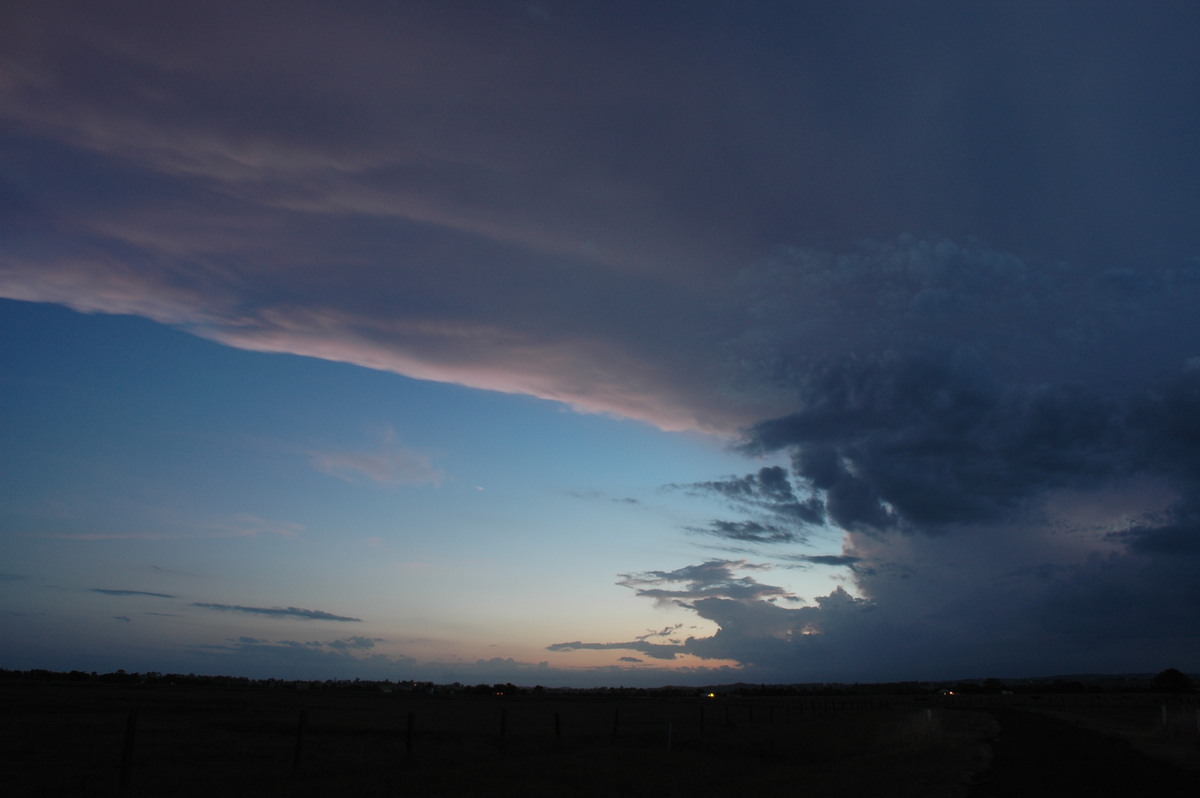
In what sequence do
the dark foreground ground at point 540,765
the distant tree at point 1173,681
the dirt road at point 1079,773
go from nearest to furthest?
the dark foreground ground at point 540,765 < the dirt road at point 1079,773 < the distant tree at point 1173,681

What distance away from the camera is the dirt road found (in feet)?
54.9

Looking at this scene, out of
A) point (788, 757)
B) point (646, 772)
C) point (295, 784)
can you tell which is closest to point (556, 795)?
point (646, 772)

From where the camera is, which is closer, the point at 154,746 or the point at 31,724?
the point at 154,746

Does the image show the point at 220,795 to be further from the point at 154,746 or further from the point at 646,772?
the point at 154,746

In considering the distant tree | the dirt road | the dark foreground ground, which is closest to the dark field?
the dark foreground ground

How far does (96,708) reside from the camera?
45.2 metres

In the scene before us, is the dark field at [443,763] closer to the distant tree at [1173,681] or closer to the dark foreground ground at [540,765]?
the dark foreground ground at [540,765]

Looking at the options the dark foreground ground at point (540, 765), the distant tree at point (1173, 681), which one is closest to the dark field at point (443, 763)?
the dark foreground ground at point (540, 765)

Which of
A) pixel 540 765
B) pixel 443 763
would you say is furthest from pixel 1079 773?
pixel 443 763

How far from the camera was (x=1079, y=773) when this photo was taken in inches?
790

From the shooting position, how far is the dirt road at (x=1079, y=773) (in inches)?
658

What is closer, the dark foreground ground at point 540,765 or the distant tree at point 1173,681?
the dark foreground ground at point 540,765

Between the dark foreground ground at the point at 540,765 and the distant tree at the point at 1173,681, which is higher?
the dark foreground ground at the point at 540,765

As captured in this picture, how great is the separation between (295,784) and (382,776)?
2.16 m
